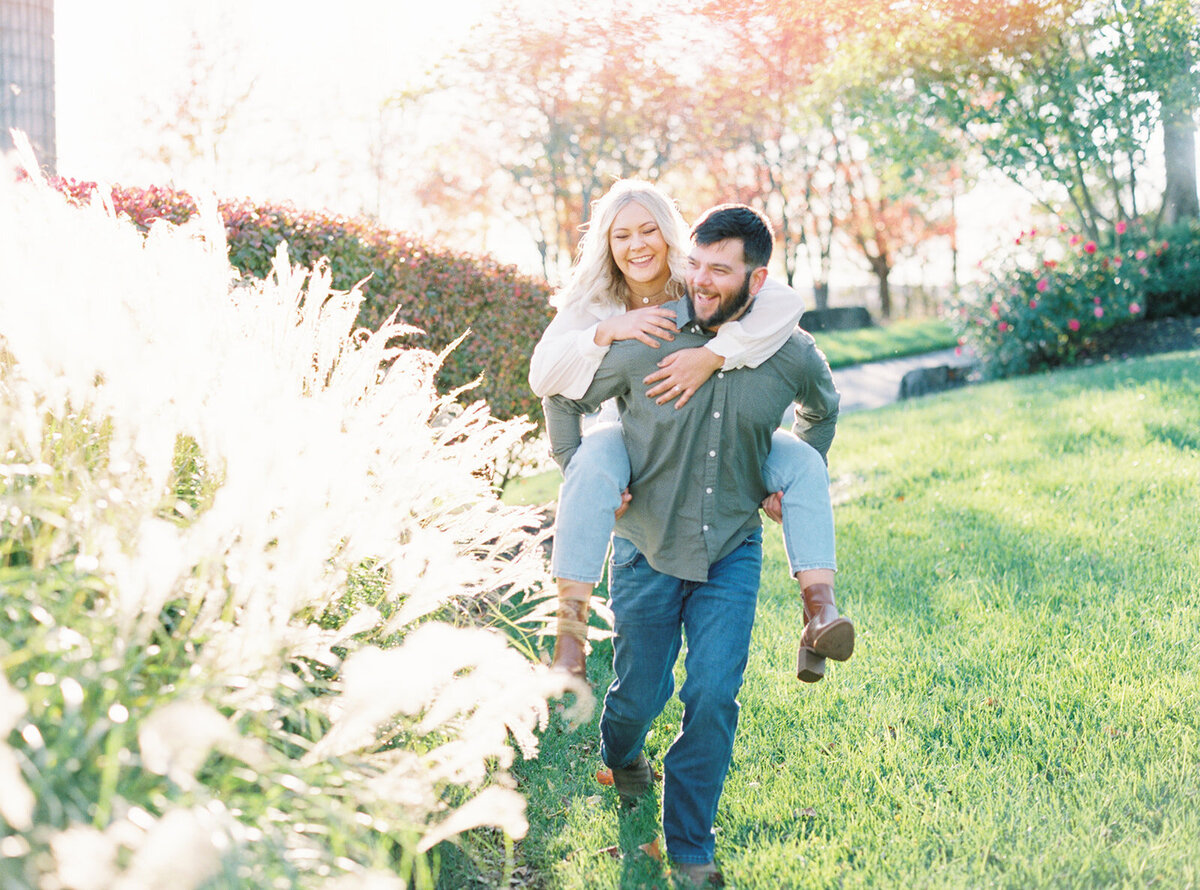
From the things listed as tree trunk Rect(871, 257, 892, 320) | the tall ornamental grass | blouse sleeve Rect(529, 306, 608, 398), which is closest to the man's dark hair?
blouse sleeve Rect(529, 306, 608, 398)

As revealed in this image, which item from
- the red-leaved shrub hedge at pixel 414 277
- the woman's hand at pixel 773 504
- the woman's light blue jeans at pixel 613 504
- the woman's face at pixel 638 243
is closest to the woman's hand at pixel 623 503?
the woman's light blue jeans at pixel 613 504

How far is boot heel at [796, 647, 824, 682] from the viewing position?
294cm

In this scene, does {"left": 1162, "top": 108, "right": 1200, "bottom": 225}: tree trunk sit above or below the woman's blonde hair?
above

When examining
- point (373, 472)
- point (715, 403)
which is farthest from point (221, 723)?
point (715, 403)

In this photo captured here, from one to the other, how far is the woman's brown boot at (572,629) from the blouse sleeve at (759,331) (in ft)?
2.70

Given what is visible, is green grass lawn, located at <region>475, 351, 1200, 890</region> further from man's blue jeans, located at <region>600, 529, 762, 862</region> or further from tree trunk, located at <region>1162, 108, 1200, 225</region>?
tree trunk, located at <region>1162, 108, 1200, 225</region>

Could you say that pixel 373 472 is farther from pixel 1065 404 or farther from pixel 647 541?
pixel 1065 404

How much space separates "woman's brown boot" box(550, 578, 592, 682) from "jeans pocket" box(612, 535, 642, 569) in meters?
0.28

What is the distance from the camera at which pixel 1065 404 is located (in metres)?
8.59

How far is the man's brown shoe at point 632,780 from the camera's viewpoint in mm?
3359

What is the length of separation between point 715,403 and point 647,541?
0.48 meters

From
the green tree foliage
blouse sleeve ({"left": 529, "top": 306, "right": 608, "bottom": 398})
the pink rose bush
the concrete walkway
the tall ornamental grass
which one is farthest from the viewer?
the concrete walkway

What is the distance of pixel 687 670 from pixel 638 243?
56.9 inches

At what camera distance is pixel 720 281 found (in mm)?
3113
